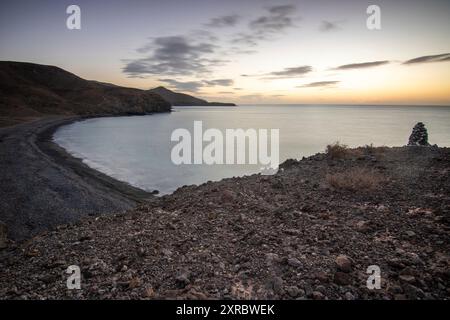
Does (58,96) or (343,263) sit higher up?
(58,96)

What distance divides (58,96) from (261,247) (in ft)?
366

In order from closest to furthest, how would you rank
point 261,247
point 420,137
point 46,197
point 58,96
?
1. point 261,247
2. point 46,197
3. point 420,137
4. point 58,96

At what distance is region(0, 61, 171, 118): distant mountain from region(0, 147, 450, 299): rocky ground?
66.4 m

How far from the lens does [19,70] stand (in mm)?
113875

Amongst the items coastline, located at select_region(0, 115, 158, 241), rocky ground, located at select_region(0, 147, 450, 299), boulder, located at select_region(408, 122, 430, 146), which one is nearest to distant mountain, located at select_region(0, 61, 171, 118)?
coastline, located at select_region(0, 115, 158, 241)

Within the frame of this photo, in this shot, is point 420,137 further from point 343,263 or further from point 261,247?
point 261,247

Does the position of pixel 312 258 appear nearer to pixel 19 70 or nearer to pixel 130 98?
pixel 130 98

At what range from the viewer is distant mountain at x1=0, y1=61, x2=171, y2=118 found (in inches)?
2901

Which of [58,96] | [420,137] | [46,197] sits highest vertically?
[58,96]

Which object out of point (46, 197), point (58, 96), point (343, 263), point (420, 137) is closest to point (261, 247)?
point (343, 263)

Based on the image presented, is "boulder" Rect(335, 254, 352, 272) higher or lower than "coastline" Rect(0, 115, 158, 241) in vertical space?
higher

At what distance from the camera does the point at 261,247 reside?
447 centimetres

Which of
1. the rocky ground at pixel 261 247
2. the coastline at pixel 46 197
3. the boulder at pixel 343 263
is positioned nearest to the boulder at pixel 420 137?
the rocky ground at pixel 261 247

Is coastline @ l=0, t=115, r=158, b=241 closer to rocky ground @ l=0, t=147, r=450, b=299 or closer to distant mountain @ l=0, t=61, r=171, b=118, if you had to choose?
rocky ground @ l=0, t=147, r=450, b=299
